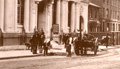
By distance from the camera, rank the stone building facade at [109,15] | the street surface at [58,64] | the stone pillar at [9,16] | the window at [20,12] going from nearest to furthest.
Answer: the street surface at [58,64] → the stone pillar at [9,16] → the window at [20,12] → the stone building facade at [109,15]

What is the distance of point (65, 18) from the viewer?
42406mm

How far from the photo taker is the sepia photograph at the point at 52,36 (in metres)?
20.8

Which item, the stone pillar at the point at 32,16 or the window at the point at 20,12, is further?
the stone pillar at the point at 32,16

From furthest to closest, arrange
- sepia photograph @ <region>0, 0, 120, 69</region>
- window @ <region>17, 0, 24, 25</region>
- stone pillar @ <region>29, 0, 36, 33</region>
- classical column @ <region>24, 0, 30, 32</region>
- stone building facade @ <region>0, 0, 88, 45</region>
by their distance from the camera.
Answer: stone pillar @ <region>29, 0, 36, 33</region> → classical column @ <region>24, 0, 30, 32</region> → window @ <region>17, 0, 24, 25</region> → stone building facade @ <region>0, 0, 88, 45</region> → sepia photograph @ <region>0, 0, 120, 69</region>

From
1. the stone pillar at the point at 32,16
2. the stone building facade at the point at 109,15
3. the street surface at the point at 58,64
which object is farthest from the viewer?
the stone building facade at the point at 109,15

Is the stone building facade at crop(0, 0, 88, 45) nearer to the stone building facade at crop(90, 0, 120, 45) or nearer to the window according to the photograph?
the window

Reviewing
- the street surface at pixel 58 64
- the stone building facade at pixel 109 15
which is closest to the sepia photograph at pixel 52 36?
the street surface at pixel 58 64

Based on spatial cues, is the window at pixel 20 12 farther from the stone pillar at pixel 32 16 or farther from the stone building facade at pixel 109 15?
the stone building facade at pixel 109 15

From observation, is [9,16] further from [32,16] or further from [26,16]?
[32,16]

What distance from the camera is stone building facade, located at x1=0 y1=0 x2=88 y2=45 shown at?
3062cm

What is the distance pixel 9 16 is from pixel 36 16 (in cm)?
530

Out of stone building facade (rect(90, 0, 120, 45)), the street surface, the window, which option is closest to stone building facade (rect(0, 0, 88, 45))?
the window

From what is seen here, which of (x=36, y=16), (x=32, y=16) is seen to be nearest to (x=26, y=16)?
(x=32, y=16)

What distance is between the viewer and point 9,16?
3130 cm
